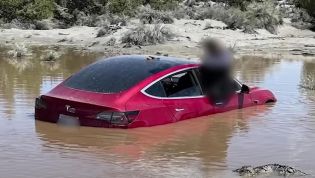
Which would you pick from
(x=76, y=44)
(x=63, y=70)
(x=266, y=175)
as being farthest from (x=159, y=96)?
(x=76, y=44)

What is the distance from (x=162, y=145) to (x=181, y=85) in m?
2.11

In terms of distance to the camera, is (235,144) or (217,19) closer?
(235,144)

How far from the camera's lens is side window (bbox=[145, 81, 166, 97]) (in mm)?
10555

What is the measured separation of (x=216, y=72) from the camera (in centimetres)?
1207

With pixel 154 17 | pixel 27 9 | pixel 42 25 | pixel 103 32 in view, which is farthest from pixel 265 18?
pixel 27 9

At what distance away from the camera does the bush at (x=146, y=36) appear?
3031 centimetres

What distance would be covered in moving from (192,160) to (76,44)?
24257mm

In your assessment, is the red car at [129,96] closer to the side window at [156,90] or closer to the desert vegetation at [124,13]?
the side window at [156,90]

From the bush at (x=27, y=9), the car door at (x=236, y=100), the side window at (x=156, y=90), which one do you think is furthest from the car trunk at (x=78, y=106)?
the bush at (x=27, y=9)

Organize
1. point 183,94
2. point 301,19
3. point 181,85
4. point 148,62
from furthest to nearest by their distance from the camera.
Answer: point 301,19
point 148,62
point 181,85
point 183,94

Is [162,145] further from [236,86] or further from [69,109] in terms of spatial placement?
[236,86]

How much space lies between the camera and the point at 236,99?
12.4m

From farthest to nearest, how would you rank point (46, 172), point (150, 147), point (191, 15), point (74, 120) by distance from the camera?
1. point (191, 15)
2. point (74, 120)
3. point (150, 147)
4. point (46, 172)

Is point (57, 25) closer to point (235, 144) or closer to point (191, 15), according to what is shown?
point (191, 15)
